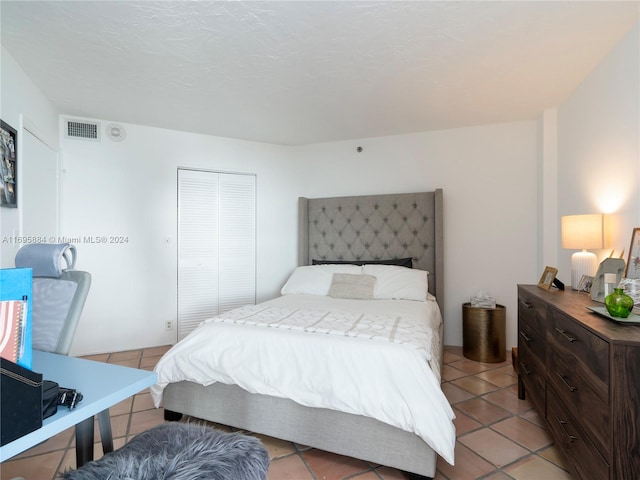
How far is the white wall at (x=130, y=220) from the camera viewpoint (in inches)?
128

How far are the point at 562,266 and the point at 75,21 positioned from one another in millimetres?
3932

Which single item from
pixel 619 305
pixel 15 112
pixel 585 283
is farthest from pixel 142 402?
pixel 585 283

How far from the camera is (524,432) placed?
1964mm

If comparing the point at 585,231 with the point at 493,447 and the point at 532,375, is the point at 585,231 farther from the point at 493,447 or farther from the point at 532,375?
the point at 493,447

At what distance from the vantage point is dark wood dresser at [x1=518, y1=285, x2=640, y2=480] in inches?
42.9

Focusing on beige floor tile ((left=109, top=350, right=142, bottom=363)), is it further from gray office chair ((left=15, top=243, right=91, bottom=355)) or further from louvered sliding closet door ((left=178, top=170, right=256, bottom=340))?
gray office chair ((left=15, top=243, right=91, bottom=355))

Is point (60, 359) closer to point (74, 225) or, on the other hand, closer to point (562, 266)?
point (74, 225)

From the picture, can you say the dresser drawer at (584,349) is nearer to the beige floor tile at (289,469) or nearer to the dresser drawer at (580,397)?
the dresser drawer at (580,397)

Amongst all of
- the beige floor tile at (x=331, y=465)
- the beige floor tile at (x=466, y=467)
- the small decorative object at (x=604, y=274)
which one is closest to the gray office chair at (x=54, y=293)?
the beige floor tile at (x=331, y=465)

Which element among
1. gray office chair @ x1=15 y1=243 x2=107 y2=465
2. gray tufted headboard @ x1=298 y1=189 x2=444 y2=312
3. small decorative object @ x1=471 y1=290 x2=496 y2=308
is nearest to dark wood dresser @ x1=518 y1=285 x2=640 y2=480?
small decorative object @ x1=471 y1=290 x2=496 y2=308

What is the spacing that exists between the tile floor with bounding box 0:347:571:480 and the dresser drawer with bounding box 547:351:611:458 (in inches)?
15.4

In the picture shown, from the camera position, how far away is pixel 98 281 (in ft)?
10.8

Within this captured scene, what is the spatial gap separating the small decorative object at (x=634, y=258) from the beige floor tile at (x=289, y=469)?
6.52 feet

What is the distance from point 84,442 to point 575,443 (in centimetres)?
191
